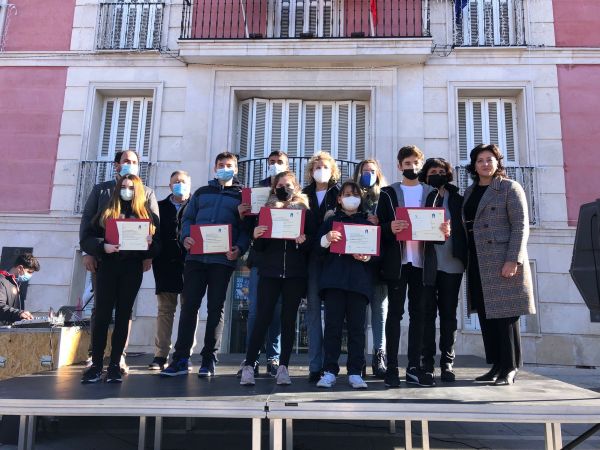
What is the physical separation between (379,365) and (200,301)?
1702 millimetres

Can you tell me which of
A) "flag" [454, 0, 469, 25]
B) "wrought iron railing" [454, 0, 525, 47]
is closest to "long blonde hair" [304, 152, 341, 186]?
"wrought iron railing" [454, 0, 525, 47]

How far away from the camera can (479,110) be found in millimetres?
9844

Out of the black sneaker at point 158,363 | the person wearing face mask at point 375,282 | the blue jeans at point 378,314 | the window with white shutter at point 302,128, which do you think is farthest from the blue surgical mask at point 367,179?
the window with white shutter at point 302,128

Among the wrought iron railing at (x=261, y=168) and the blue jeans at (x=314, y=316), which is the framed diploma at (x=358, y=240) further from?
the wrought iron railing at (x=261, y=168)

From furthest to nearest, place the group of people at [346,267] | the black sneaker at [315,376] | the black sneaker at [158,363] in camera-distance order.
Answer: the black sneaker at [158,363], the black sneaker at [315,376], the group of people at [346,267]

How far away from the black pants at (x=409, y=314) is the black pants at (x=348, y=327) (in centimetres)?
21

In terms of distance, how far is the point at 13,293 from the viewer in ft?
18.1

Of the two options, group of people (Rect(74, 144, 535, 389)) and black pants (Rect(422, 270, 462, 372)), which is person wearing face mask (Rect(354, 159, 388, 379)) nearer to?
group of people (Rect(74, 144, 535, 389))

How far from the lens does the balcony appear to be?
30.7ft

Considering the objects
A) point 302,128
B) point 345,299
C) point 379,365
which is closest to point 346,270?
point 345,299

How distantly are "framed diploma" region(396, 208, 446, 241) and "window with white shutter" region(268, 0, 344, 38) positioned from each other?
7.43 metres

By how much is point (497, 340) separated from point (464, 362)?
4.83 ft

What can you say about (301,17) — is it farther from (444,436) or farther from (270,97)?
(444,436)

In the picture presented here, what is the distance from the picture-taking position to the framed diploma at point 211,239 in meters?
4.06
